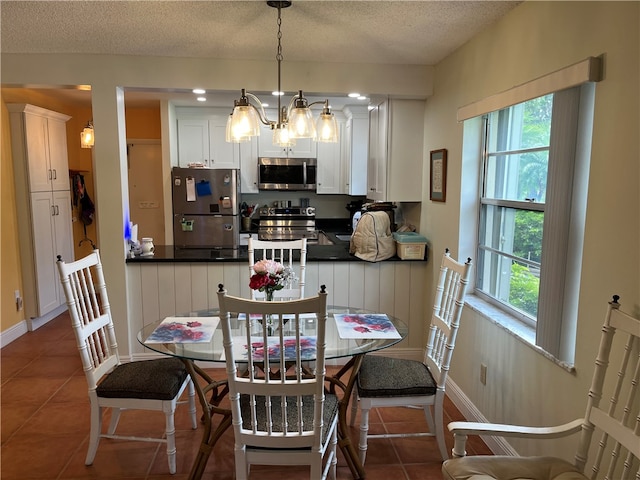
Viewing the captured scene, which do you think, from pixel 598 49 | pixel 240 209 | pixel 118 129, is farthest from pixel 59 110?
pixel 598 49

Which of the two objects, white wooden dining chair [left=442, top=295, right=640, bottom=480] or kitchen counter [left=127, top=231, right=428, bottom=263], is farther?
kitchen counter [left=127, top=231, right=428, bottom=263]

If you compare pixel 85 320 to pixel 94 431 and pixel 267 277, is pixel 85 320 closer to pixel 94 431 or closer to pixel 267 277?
pixel 94 431

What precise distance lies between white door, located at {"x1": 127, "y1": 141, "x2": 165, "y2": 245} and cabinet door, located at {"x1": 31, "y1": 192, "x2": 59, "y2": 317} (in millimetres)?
1512

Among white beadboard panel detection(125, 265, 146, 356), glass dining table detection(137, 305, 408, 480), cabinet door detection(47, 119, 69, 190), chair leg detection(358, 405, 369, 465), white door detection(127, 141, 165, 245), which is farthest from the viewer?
white door detection(127, 141, 165, 245)

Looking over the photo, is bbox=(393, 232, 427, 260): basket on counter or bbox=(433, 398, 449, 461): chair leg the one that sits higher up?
bbox=(393, 232, 427, 260): basket on counter

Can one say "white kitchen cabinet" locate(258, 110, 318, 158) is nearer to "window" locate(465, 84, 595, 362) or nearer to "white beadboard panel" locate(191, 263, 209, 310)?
"white beadboard panel" locate(191, 263, 209, 310)

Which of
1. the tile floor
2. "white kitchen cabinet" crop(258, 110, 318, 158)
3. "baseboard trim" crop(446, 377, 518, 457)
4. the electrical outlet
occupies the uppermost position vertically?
"white kitchen cabinet" crop(258, 110, 318, 158)

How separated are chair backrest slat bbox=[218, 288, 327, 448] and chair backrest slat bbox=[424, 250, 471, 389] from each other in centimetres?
68

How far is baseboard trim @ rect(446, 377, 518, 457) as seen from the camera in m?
2.42

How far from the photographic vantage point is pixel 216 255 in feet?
11.8

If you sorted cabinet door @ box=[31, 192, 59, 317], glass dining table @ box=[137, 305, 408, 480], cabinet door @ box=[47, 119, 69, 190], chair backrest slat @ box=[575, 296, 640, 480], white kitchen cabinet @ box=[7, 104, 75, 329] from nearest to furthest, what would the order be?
chair backrest slat @ box=[575, 296, 640, 480], glass dining table @ box=[137, 305, 408, 480], white kitchen cabinet @ box=[7, 104, 75, 329], cabinet door @ box=[31, 192, 59, 317], cabinet door @ box=[47, 119, 69, 190]

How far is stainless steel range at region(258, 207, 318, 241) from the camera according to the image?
5762 millimetres

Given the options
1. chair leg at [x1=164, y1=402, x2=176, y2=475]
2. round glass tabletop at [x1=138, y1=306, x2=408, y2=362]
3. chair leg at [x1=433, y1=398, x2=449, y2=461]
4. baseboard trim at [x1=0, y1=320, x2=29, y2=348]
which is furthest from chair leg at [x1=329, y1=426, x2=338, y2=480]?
baseboard trim at [x1=0, y1=320, x2=29, y2=348]

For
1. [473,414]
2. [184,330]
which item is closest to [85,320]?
[184,330]
